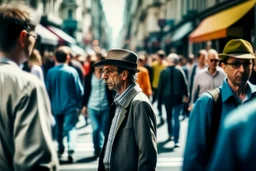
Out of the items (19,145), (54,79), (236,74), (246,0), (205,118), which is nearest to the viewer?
(19,145)

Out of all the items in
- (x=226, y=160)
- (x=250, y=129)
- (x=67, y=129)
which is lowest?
(x=67, y=129)

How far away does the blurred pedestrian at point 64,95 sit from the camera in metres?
8.94

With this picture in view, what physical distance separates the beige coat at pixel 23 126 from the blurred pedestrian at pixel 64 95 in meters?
6.60

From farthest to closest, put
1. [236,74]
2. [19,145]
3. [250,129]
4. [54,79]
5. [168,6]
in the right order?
[168,6] → [54,79] → [236,74] → [19,145] → [250,129]

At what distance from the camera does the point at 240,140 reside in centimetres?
152

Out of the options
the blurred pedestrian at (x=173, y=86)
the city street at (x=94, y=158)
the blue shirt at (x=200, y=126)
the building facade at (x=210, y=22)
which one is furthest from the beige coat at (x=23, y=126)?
the building facade at (x=210, y=22)

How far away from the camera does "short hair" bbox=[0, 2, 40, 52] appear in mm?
2457

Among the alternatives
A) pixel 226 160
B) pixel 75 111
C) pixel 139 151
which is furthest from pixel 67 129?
pixel 226 160

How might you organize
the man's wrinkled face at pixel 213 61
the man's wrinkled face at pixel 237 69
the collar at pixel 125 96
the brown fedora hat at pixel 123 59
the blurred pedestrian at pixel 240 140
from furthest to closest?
the man's wrinkled face at pixel 213 61 → the brown fedora hat at pixel 123 59 → the collar at pixel 125 96 → the man's wrinkled face at pixel 237 69 → the blurred pedestrian at pixel 240 140

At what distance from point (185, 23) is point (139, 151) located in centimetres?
3405

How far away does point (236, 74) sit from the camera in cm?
373

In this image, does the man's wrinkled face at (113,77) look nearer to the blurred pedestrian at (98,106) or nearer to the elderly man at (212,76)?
the elderly man at (212,76)

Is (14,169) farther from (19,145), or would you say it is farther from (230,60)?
(230,60)

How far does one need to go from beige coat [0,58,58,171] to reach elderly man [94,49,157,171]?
5.30ft
